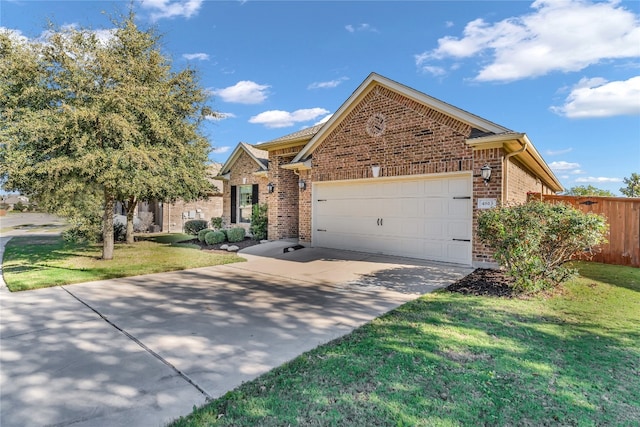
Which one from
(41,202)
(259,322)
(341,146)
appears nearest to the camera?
(259,322)

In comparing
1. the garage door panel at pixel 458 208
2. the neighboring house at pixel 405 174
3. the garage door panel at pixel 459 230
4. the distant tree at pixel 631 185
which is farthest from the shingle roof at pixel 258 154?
the distant tree at pixel 631 185

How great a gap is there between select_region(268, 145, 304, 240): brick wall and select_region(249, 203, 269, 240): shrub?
0.83 m

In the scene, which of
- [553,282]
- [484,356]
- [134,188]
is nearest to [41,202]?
[134,188]

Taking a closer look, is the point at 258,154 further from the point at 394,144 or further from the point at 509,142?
the point at 509,142

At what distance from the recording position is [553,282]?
239 inches

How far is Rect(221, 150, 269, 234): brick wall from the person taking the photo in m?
15.7

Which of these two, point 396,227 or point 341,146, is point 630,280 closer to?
point 396,227

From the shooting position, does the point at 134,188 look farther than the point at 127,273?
Yes

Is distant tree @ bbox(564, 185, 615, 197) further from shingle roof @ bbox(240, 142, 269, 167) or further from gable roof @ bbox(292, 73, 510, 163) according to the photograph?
shingle roof @ bbox(240, 142, 269, 167)

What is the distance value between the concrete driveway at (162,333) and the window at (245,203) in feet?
28.8

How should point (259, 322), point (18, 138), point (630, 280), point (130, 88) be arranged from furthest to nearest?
point (130, 88)
point (18, 138)
point (630, 280)
point (259, 322)

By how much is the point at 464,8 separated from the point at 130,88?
9832 mm

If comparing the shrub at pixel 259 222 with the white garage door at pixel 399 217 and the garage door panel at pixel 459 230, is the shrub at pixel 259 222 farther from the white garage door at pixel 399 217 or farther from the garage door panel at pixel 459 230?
the garage door panel at pixel 459 230

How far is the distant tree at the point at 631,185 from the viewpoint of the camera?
80.7 feet
